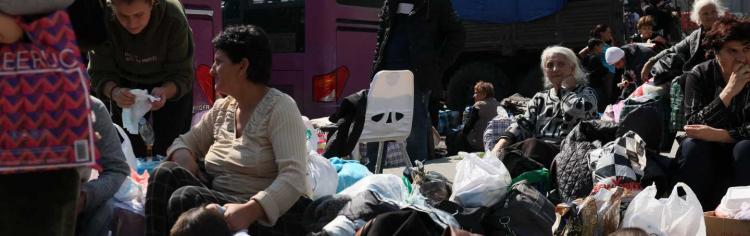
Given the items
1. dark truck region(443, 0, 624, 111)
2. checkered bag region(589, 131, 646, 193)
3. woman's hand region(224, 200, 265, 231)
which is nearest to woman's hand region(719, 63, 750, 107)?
checkered bag region(589, 131, 646, 193)

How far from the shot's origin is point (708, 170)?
13.8ft

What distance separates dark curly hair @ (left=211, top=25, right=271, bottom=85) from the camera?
10.6 feet

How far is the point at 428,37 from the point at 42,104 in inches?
185

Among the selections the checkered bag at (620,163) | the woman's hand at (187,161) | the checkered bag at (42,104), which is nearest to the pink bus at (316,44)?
the checkered bag at (620,163)

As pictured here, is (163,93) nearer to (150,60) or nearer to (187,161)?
(150,60)

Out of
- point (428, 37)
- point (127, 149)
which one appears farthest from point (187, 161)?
point (428, 37)

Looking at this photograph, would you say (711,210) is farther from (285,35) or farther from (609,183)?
(285,35)

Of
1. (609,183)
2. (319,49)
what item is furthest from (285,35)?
(609,183)

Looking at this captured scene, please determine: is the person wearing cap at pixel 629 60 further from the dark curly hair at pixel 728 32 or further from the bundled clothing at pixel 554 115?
the dark curly hair at pixel 728 32

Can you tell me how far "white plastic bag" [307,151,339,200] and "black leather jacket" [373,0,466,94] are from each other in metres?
2.82

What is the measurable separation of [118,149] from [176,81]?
1.14 m

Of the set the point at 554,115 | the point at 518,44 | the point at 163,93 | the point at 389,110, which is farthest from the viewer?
the point at 518,44

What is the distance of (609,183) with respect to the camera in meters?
4.00

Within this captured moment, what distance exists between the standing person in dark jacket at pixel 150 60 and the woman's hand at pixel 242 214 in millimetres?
1297
